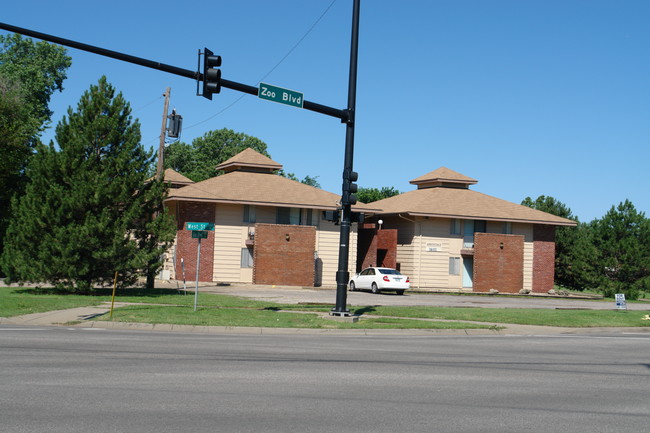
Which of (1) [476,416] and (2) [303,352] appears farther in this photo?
(2) [303,352]

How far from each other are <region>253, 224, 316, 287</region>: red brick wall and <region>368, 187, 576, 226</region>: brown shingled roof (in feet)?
19.9

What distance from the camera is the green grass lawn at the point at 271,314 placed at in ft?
63.9

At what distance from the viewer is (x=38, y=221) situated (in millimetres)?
26078

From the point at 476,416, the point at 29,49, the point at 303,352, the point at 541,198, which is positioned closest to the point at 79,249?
the point at 303,352

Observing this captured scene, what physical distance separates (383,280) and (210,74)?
A: 956 inches

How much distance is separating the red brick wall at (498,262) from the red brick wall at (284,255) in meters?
11.5

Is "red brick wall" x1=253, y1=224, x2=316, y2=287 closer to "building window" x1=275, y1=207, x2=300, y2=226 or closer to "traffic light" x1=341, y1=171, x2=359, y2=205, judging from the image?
"building window" x1=275, y1=207, x2=300, y2=226

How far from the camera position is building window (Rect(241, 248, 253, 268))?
41.7 meters

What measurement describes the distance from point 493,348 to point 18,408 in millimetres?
10536

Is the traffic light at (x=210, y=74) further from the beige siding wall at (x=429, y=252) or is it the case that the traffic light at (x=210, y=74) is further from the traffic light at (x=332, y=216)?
the beige siding wall at (x=429, y=252)

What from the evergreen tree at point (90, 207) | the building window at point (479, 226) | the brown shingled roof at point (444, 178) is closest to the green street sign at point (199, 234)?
the evergreen tree at point (90, 207)

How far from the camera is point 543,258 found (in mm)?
47969

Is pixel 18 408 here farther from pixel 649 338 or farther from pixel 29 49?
pixel 29 49

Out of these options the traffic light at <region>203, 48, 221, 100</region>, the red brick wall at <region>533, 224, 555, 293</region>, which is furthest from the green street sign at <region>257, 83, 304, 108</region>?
the red brick wall at <region>533, 224, 555, 293</region>
